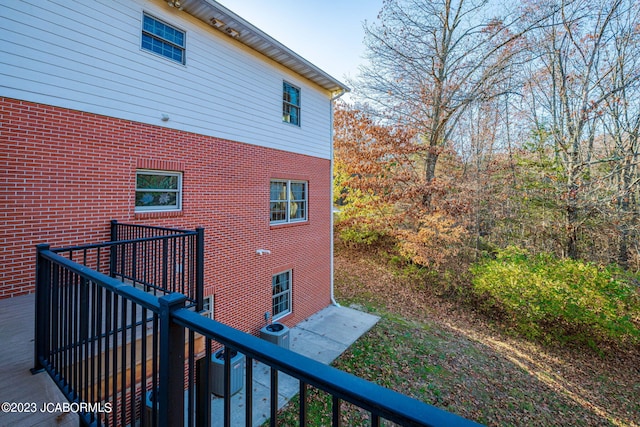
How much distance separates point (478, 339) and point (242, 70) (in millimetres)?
10817

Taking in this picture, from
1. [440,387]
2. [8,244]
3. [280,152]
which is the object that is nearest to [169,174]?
[8,244]

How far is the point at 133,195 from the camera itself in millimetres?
5137

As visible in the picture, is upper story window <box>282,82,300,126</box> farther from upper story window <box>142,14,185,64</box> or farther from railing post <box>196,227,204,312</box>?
railing post <box>196,227,204,312</box>

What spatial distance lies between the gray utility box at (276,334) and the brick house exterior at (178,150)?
2.09 feet

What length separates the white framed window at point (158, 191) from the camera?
536cm

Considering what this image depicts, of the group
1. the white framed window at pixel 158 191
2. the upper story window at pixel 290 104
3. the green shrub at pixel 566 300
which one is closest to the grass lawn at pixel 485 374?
the green shrub at pixel 566 300

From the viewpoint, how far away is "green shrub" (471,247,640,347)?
8633mm

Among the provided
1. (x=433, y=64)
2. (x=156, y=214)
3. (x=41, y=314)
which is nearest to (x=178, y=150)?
(x=156, y=214)

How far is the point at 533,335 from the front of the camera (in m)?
9.57

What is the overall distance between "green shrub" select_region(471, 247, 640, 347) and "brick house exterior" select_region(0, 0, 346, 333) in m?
7.16

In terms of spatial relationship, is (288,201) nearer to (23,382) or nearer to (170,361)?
(23,382)

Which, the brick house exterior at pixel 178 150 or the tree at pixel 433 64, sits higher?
the tree at pixel 433 64

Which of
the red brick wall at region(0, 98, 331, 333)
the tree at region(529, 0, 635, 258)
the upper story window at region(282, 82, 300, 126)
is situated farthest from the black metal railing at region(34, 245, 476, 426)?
the tree at region(529, 0, 635, 258)

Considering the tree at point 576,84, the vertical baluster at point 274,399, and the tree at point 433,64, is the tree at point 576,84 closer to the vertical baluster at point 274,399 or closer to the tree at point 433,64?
the tree at point 433,64
